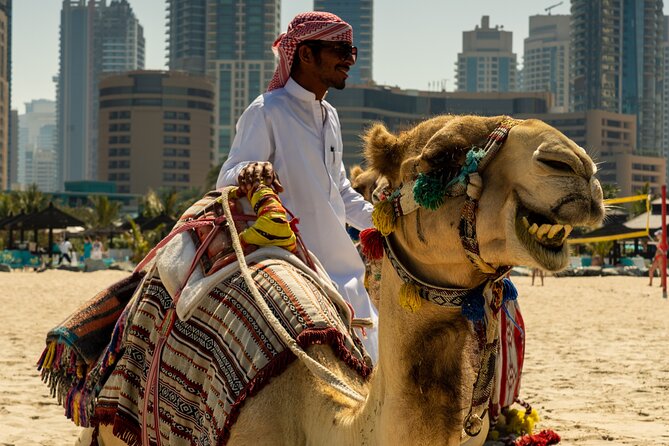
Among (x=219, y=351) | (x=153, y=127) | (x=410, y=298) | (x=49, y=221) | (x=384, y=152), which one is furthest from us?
(x=153, y=127)

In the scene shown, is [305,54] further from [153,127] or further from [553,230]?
[153,127]

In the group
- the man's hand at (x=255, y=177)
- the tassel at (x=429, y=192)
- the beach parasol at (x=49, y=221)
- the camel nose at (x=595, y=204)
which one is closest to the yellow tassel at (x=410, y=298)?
the tassel at (x=429, y=192)

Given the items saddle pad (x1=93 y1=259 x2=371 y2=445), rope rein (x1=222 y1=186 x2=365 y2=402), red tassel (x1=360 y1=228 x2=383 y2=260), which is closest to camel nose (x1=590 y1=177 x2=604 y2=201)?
red tassel (x1=360 y1=228 x2=383 y2=260)

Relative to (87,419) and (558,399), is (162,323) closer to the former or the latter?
(87,419)

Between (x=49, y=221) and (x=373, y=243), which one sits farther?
(x=49, y=221)

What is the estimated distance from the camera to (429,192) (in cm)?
246

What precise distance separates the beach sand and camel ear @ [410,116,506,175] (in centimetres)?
530

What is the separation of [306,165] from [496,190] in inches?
81.0

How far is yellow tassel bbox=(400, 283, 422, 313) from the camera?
2.59m

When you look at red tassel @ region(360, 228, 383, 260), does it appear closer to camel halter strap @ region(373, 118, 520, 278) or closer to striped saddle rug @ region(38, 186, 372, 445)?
camel halter strap @ region(373, 118, 520, 278)

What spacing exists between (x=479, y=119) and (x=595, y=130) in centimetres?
16877

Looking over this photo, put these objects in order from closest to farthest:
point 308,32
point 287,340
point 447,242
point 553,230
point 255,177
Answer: point 553,230 → point 447,242 → point 287,340 → point 255,177 → point 308,32

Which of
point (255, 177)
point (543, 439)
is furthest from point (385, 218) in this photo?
point (543, 439)

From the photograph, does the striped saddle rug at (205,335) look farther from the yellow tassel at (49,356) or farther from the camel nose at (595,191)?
the camel nose at (595,191)
